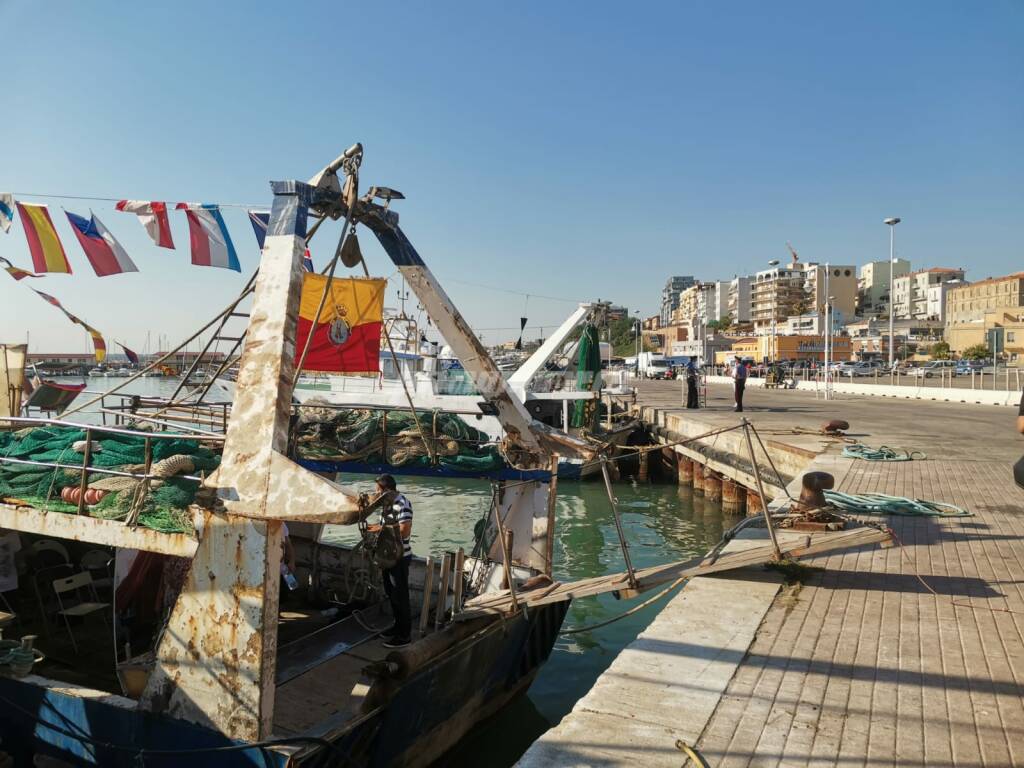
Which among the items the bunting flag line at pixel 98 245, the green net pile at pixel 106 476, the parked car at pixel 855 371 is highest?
the bunting flag line at pixel 98 245

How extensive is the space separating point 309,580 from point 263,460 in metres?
4.70

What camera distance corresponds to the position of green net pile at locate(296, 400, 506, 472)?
7139 mm

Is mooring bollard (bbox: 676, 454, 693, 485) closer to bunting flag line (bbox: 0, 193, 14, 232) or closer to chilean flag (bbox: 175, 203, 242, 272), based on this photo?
chilean flag (bbox: 175, 203, 242, 272)

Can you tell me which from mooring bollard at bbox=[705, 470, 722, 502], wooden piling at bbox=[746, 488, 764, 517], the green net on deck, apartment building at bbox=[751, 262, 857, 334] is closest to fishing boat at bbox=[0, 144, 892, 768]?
wooden piling at bbox=[746, 488, 764, 517]

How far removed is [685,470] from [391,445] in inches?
721

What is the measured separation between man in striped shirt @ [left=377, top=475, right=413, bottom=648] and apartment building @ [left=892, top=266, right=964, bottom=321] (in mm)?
142135

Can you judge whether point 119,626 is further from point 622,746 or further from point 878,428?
point 878,428

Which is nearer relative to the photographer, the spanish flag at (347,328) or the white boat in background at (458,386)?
the spanish flag at (347,328)

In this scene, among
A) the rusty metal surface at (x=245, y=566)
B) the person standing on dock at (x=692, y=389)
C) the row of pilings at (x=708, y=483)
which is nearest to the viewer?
the rusty metal surface at (x=245, y=566)

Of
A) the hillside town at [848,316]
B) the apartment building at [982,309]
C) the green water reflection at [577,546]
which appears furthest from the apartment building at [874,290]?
the green water reflection at [577,546]

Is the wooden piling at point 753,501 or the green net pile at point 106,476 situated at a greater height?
the green net pile at point 106,476

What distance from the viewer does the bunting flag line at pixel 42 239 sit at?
9.54 meters

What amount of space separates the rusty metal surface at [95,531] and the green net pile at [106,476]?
0.19 ft

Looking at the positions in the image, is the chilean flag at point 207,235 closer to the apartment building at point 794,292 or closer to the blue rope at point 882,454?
the blue rope at point 882,454
